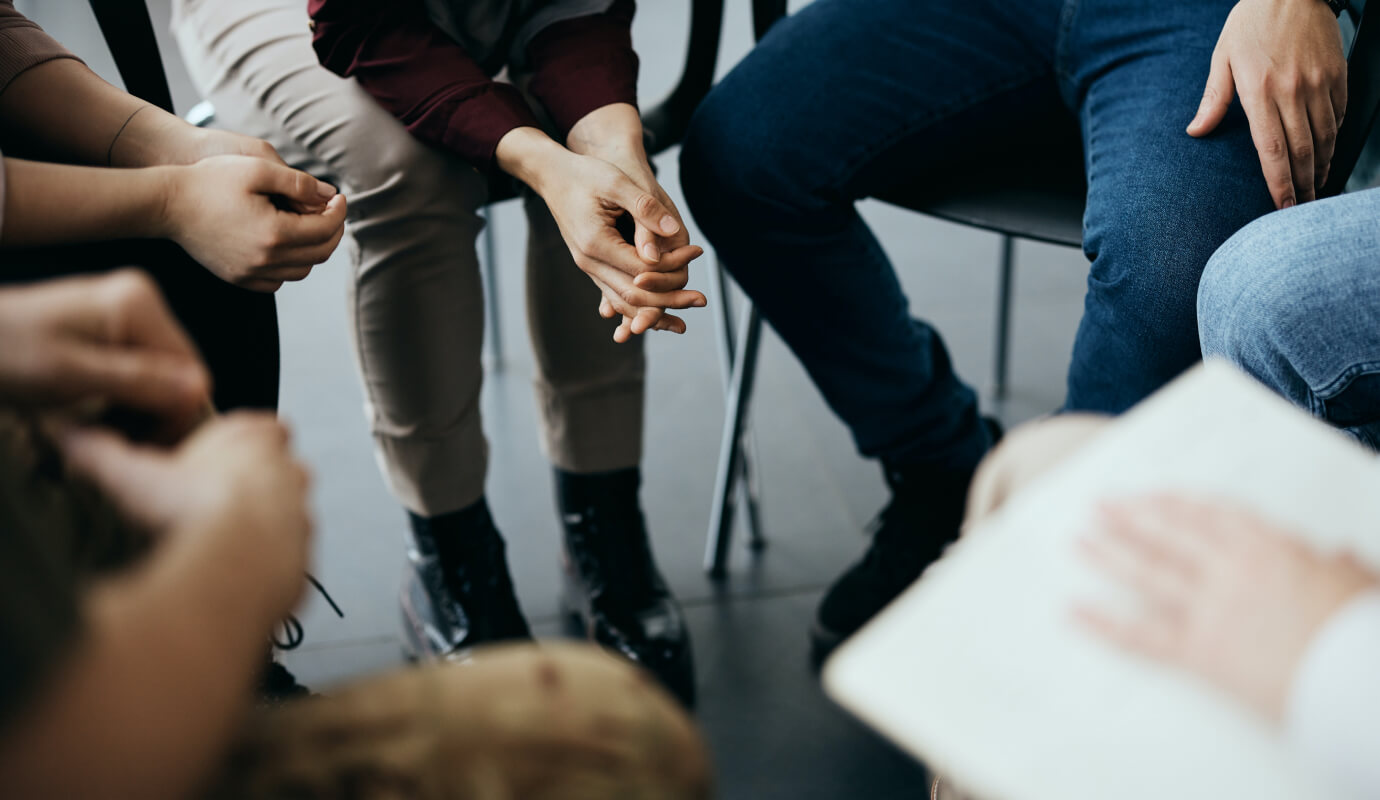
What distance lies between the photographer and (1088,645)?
33 cm

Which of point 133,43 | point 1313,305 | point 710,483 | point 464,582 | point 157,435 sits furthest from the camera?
point 710,483

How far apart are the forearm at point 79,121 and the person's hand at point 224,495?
419mm

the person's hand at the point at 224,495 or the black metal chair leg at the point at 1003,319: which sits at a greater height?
the person's hand at the point at 224,495

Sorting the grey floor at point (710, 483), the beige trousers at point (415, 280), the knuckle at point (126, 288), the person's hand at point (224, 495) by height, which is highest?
the knuckle at point (126, 288)

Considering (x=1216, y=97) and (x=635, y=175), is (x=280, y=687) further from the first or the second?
(x=1216, y=97)

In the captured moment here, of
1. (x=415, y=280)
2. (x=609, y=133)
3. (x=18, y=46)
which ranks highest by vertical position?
(x=18, y=46)

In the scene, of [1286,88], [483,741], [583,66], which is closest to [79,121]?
[583,66]

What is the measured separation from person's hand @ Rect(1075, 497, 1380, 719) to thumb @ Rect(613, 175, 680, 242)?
1.36 feet

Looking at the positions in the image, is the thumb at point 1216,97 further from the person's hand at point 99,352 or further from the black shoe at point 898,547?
the person's hand at point 99,352

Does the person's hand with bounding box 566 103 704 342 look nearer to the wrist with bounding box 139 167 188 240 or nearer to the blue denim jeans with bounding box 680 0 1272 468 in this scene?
the blue denim jeans with bounding box 680 0 1272 468

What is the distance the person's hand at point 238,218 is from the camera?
2.10 ft

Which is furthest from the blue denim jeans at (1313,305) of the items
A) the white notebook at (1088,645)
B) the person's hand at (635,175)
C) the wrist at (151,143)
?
→ the wrist at (151,143)

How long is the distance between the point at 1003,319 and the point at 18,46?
3.66 feet

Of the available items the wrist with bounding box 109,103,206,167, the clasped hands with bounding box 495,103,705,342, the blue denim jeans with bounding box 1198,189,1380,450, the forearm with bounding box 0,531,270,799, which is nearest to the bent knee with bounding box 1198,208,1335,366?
the blue denim jeans with bounding box 1198,189,1380,450
